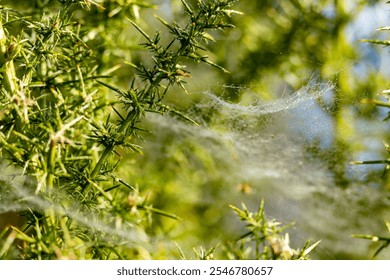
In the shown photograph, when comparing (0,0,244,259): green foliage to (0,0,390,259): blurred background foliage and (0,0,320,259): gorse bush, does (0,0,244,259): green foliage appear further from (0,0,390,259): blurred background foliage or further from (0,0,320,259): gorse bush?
(0,0,390,259): blurred background foliage

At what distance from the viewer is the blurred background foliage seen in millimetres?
709

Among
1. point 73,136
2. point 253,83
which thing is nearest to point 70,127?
point 73,136

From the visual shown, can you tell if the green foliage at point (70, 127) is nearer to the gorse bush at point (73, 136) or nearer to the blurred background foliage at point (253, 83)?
the gorse bush at point (73, 136)

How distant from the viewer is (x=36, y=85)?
337 millimetres

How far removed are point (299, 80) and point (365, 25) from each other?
14cm

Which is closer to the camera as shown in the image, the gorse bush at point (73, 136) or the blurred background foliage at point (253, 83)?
the gorse bush at point (73, 136)

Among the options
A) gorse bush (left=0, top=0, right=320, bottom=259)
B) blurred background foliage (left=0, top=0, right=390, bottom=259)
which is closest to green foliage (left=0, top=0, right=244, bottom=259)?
gorse bush (left=0, top=0, right=320, bottom=259)

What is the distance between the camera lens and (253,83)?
774 millimetres

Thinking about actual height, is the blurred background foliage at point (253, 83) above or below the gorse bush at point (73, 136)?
above

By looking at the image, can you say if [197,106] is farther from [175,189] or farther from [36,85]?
[36,85]

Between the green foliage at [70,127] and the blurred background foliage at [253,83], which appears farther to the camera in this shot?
the blurred background foliage at [253,83]

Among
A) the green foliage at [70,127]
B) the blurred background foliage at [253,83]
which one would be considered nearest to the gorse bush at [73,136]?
the green foliage at [70,127]

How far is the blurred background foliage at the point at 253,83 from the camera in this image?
2.33 feet

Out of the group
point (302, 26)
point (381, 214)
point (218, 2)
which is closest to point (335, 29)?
point (302, 26)
